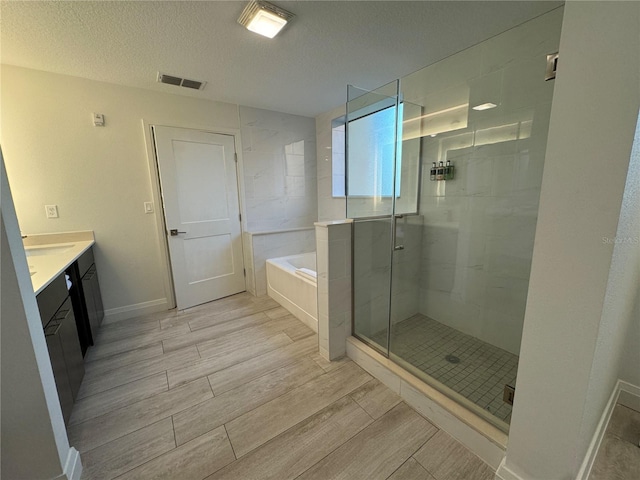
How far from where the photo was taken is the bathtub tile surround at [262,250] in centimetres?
313

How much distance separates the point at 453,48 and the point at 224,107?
2304 millimetres

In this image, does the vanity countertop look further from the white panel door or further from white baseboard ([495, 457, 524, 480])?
white baseboard ([495, 457, 524, 480])

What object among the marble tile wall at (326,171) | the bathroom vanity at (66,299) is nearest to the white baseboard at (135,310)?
the bathroom vanity at (66,299)

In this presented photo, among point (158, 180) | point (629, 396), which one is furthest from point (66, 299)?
point (629, 396)

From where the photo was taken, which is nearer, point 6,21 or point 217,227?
point 6,21

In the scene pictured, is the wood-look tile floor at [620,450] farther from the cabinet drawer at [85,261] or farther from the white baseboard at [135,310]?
the white baseboard at [135,310]

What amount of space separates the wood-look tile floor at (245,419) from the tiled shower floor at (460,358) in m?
0.27

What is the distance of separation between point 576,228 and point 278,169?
3009 millimetres

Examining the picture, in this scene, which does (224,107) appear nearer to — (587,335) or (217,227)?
(217,227)

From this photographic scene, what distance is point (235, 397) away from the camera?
63.2 inches

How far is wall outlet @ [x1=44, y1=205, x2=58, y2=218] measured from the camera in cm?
221

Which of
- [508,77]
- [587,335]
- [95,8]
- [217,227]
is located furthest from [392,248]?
[95,8]

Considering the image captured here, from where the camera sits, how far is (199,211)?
2852mm

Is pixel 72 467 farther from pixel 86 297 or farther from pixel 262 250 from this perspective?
pixel 262 250
